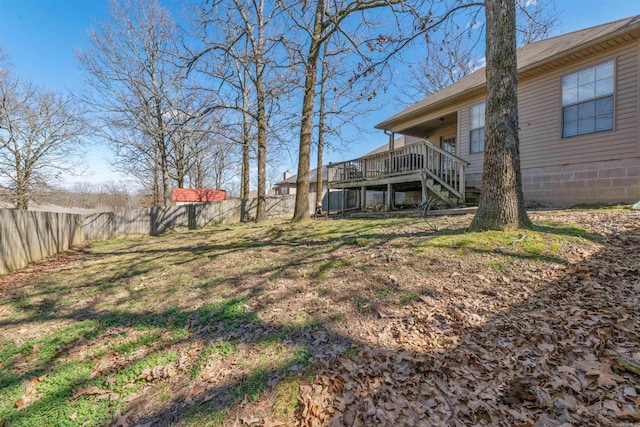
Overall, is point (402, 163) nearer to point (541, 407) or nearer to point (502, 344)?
point (502, 344)

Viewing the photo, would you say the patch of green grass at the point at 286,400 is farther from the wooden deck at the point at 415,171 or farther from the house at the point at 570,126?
the house at the point at 570,126

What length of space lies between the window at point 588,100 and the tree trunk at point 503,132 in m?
4.64

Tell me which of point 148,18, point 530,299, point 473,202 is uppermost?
point 148,18

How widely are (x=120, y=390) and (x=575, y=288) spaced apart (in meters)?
4.30

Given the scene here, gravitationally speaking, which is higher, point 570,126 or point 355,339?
point 570,126

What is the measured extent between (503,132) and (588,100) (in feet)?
16.9

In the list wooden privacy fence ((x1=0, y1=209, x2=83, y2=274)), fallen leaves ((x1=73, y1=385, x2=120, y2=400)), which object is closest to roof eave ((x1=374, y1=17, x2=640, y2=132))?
fallen leaves ((x1=73, y1=385, x2=120, y2=400))

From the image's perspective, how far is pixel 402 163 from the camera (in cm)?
980

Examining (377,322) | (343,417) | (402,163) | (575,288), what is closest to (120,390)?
(343,417)

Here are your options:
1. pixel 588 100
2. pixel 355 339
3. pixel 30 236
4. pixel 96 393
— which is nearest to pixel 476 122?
pixel 588 100

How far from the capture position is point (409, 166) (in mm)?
9469

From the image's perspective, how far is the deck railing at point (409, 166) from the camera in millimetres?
8539

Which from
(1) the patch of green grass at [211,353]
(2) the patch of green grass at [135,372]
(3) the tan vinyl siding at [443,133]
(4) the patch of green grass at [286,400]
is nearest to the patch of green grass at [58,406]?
(2) the patch of green grass at [135,372]

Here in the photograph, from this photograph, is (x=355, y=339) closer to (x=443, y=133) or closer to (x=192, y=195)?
(x=443, y=133)
